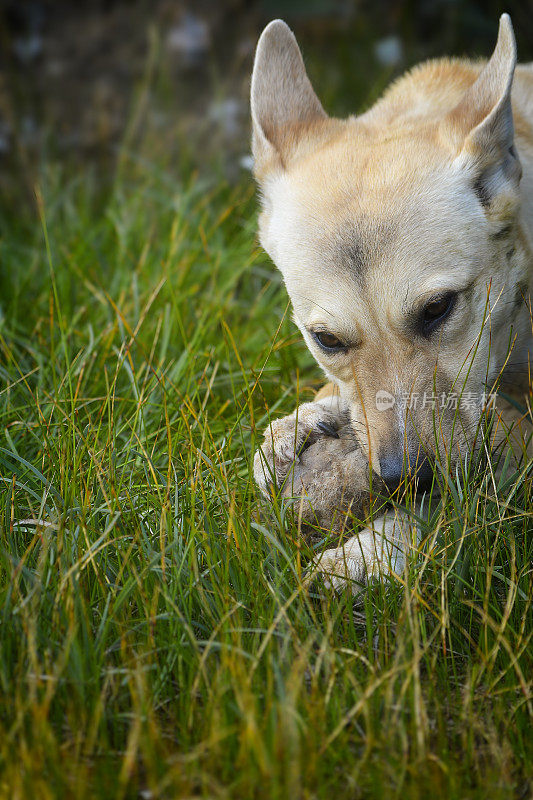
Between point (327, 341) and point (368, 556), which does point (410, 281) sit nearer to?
point (327, 341)

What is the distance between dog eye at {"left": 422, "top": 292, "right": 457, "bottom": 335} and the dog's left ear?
37 centimetres

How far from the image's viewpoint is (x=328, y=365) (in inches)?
121

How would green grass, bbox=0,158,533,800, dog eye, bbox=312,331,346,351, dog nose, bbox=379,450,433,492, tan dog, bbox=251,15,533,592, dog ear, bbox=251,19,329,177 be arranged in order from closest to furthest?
green grass, bbox=0,158,533,800
dog nose, bbox=379,450,433,492
tan dog, bbox=251,15,533,592
dog eye, bbox=312,331,346,351
dog ear, bbox=251,19,329,177

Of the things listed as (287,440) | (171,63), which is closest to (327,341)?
(287,440)

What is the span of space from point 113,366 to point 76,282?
3.14 feet

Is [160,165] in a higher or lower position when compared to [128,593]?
higher

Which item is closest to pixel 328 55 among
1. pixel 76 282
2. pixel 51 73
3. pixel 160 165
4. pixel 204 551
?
pixel 160 165

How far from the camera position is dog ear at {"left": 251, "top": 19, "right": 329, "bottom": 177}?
10.8 ft

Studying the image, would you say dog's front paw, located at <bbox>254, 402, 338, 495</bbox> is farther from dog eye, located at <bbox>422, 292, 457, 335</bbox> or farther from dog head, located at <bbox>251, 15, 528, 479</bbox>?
dog eye, located at <bbox>422, 292, 457, 335</bbox>

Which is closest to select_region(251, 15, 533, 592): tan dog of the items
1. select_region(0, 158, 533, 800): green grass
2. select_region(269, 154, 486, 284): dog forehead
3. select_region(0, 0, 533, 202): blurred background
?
select_region(269, 154, 486, 284): dog forehead

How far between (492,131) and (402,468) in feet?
3.94

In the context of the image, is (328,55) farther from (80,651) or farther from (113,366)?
(80,651)

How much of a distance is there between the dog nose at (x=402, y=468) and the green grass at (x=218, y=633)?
0.37 ft

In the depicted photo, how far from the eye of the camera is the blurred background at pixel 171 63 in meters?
5.91
